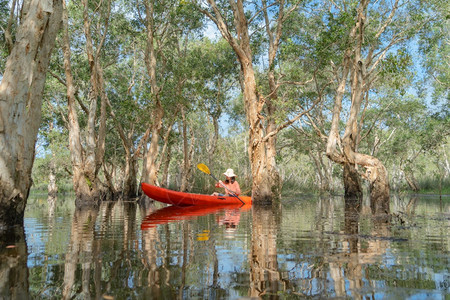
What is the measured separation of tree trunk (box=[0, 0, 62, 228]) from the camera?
527 cm

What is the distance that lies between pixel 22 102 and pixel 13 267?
3.50 meters

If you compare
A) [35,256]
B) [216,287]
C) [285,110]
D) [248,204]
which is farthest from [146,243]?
[285,110]

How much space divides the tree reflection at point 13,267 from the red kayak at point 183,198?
283 inches

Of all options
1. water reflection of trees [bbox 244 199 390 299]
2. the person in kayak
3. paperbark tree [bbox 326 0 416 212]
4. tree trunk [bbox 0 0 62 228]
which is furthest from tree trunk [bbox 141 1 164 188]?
water reflection of trees [bbox 244 199 390 299]

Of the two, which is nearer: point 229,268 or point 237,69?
point 229,268

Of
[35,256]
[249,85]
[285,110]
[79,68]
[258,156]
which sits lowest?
[35,256]

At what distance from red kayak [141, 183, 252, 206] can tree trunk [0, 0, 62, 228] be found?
6263mm

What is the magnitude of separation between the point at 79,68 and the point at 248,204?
525 inches

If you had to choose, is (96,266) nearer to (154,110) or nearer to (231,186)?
(231,186)

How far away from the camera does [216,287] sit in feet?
6.97

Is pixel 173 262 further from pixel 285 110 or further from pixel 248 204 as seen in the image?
pixel 285 110

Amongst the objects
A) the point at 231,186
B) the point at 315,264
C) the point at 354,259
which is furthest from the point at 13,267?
the point at 231,186

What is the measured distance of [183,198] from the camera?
12070 millimetres

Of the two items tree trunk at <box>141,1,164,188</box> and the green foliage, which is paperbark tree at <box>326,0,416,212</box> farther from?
tree trunk at <box>141,1,164,188</box>
